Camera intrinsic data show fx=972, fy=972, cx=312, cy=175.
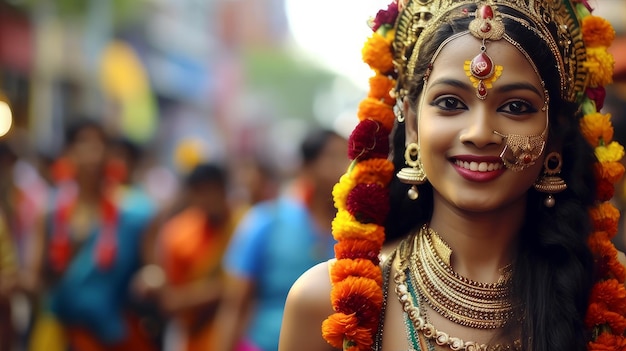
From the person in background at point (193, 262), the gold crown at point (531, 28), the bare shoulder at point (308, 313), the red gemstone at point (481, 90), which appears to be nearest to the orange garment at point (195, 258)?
the person in background at point (193, 262)

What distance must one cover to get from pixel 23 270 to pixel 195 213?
3.91 ft

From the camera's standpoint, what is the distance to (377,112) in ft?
8.84

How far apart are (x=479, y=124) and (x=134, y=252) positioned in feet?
13.0

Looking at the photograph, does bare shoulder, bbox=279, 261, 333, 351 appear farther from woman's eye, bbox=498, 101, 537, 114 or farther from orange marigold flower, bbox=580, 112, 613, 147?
orange marigold flower, bbox=580, 112, 613, 147

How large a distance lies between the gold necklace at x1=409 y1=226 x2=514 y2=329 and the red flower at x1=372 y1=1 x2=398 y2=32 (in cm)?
61

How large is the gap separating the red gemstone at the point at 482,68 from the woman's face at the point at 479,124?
0.09 feet

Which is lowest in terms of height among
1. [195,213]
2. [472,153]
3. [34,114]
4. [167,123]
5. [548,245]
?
[167,123]

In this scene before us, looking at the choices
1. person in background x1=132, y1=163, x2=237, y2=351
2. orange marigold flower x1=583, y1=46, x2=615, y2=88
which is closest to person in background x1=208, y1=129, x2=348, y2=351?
person in background x1=132, y1=163, x2=237, y2=351

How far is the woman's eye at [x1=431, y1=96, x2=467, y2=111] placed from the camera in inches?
96.5

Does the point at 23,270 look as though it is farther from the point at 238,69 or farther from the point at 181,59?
the point at 238,69

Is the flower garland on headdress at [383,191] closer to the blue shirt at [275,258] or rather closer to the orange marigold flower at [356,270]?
the orange marigold flower at [356,270]

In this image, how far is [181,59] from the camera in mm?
29516

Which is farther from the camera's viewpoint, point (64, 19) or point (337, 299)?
point (64, 19)

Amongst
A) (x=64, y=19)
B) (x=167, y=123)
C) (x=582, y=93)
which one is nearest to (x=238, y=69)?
(x=167, y=123)
